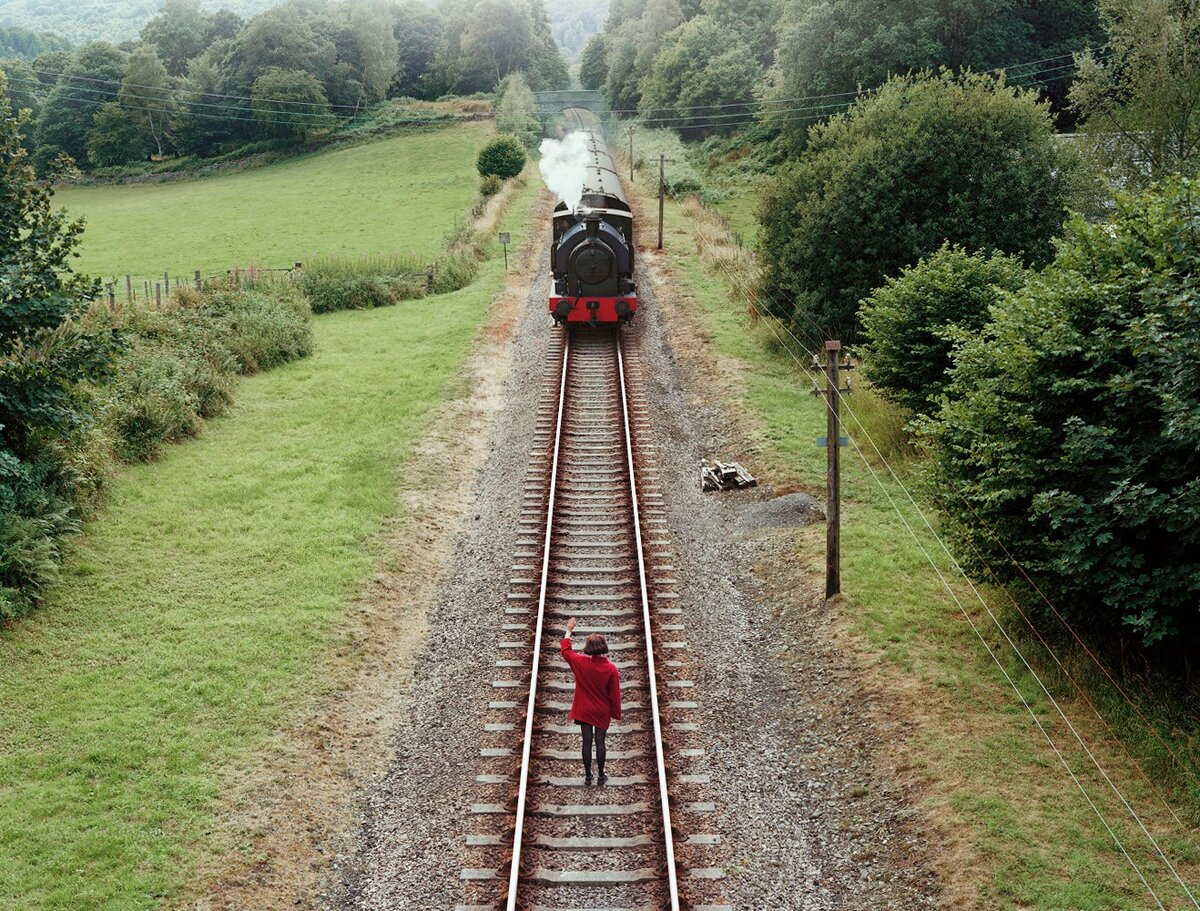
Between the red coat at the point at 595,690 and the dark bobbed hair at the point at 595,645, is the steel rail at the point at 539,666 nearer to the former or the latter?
the red coat at the point at 595,690

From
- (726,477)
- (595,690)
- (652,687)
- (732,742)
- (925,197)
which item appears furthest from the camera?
(925,197)

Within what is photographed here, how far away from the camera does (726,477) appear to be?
19016 millimetres

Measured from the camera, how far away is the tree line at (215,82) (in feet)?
268

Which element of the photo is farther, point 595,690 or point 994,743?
point 994,743

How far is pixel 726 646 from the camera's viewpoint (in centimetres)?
1351

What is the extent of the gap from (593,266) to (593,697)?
17.1 meters

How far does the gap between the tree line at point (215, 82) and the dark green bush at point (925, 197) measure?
67.6 m

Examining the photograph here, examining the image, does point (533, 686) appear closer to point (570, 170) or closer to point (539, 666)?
point (539, 666)

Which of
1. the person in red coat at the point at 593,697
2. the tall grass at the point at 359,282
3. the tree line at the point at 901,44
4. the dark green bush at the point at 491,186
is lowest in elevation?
the person in red coat at the point at 593,697

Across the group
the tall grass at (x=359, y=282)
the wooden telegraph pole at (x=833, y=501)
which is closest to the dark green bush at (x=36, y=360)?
the wooden telegraph pole at (x=833, y=501)

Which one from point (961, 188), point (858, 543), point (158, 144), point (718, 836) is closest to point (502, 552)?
point (858, 543)

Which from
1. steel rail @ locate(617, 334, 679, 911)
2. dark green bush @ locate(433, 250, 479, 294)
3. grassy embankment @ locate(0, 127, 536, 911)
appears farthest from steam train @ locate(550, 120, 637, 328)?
dark green bush @ locate(433, 250, 479, 294)

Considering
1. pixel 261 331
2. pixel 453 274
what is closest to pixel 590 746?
pixel 261 331

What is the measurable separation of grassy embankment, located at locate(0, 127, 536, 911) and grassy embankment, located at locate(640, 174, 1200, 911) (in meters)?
7.62
